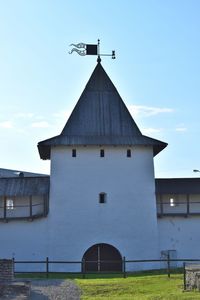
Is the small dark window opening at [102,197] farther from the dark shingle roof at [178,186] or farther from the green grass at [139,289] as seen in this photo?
the green grass at [139,289]

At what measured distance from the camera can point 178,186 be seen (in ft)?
102

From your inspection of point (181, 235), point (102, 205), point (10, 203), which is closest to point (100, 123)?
point (102, 205)

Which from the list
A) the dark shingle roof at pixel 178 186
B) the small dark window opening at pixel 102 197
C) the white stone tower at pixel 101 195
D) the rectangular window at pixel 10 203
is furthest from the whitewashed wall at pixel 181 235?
the rectangular window at pixel 10 203

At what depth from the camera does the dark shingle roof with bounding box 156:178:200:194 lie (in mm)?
30703

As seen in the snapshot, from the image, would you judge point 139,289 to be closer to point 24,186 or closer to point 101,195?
point 101,195

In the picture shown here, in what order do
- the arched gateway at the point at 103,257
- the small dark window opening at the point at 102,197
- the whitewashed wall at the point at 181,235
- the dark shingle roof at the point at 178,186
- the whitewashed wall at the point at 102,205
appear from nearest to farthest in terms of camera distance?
the whitewashed wall at the point at 102,205
the arched gateway at the point at 103,257
the small dark window opening at the point at 102,197
the whitewashed wall at the point at 181,235
the dark shingle roof at the point at 178,186

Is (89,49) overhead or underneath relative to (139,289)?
overhead

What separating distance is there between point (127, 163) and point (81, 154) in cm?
249

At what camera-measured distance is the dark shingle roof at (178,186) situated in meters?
30.7

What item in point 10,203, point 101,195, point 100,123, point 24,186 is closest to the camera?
point 101,195

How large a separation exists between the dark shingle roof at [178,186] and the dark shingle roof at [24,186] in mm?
6185

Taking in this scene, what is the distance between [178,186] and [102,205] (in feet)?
14.6

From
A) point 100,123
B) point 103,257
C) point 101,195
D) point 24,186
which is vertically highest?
point 100,123

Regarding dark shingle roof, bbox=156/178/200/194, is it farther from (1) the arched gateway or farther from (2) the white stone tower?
(1) the arched gateway
